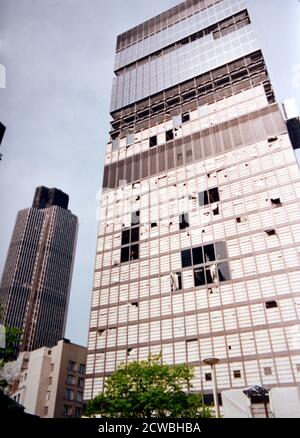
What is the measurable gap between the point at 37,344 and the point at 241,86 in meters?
122

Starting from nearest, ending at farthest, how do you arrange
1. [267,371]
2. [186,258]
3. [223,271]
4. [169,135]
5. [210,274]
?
[267,371] → [223,271] → [210,274] → [186,258] → [169,135]

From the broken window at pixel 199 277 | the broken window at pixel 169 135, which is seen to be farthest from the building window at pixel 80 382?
the broken window at pixel 169 135

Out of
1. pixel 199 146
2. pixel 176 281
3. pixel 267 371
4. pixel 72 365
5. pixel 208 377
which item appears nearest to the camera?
pixel 267 371

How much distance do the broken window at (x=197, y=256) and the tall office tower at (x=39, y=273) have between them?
10665cm

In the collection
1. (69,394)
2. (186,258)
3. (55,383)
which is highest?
(186,258)

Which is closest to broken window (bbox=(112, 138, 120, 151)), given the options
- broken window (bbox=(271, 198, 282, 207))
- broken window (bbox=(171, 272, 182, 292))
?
broken window (bbox=(171, 272, 182, 292))

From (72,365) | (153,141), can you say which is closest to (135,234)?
(153,141)

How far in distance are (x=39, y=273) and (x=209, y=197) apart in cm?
12591

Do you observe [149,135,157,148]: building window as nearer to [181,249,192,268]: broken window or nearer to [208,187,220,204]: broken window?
[208,187,220,204]: broken window

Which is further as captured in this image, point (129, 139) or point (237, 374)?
point (129, 139)

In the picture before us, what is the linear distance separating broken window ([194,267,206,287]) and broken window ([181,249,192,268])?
58.9 inches

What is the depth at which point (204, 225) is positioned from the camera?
46.0m

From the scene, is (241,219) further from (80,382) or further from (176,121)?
(80,382)
